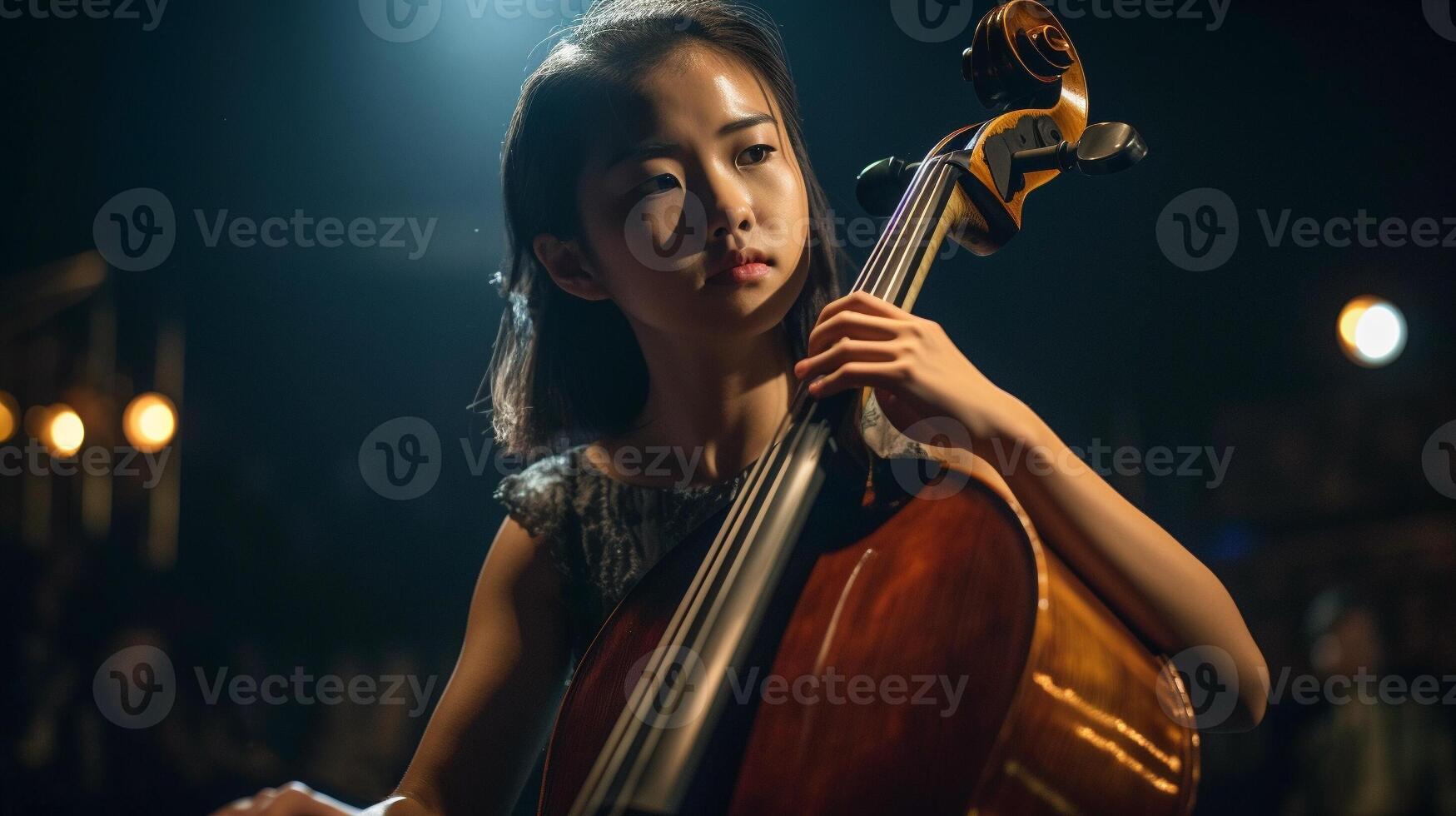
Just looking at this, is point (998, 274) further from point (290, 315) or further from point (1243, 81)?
point (290, 315)

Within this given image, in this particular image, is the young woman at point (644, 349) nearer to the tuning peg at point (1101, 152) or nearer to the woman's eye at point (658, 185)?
the woman's eye at point (658, 185)

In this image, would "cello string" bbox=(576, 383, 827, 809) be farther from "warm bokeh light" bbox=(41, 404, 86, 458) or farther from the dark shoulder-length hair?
"warm bokeh light" bbox=(41, 404, 86, 458)

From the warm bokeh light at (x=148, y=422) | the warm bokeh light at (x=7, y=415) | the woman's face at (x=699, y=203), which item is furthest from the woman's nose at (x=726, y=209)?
the warm bokeh light at (x=7, y=415)

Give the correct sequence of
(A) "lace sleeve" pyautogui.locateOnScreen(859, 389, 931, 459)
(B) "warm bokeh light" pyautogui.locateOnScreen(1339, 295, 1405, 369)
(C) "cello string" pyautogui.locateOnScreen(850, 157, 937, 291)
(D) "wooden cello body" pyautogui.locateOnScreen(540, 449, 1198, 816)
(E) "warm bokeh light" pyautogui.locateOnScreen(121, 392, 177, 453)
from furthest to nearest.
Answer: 1. (B) "warm bokeh light" pyautogui.locateOnScreen(1339, 295, 1405, 369)
2. (E) "warm bokeh light" pyautogui.locateOnScreen(121, 392, 177, 453)
3. (A) "lace sleeve" pyautogui.locateOnScreen(859, 389, 931, 459)
4. (C) "cello string" pyautogui.locateOnScreen(850, 157, 937, 291)
5. (D) "wooden cello body" pyautogui.locateOnScreen(540, 449, 1198, 816)

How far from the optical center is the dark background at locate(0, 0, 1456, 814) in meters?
1.66

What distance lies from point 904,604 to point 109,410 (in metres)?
1.98

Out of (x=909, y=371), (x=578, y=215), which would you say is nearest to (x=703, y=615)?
(x=909, y=371)

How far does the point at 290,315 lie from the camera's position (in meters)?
1.79

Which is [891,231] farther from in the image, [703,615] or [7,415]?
[7,415]

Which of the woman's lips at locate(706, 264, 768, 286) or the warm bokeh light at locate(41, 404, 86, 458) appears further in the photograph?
the warm bokeh light at locate(41, 404, 86, 458)

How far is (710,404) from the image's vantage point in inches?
36.7

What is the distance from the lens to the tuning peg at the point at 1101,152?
77cm

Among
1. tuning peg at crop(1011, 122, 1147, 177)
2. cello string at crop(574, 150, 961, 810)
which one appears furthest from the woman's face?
tuning peg at crop(1011, 122, 1147, 177)

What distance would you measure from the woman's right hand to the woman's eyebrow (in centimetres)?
57
